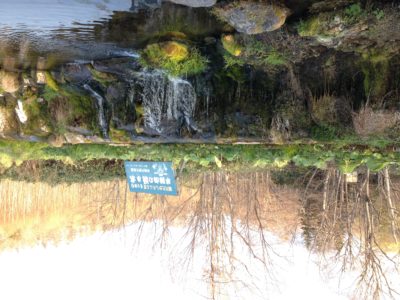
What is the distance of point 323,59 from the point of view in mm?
5246

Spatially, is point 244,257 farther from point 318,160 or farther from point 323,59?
point 323,59

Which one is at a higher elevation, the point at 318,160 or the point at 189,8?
the point at 189,8

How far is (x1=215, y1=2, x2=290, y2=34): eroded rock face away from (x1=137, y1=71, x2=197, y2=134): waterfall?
5.63ft

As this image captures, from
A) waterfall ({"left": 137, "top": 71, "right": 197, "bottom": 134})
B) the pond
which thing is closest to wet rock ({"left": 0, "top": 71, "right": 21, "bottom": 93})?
the pond

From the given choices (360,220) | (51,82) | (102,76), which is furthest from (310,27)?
(51,82)

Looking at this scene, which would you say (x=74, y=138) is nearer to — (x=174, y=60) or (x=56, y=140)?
(x=56, y=140)

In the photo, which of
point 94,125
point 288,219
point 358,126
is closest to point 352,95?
point 358,126

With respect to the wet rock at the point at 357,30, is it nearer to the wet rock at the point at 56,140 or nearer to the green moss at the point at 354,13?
the green moss at the point at 354,13

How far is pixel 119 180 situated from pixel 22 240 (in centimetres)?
402

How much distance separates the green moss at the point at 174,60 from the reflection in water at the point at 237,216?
2.81 meters

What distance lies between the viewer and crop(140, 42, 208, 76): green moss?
18.9 ft

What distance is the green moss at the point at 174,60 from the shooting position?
5.76 metres

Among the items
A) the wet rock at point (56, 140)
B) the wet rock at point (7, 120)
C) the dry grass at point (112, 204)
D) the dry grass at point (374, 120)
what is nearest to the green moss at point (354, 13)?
the dry grass at point (374, 120)

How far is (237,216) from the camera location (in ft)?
30.6
